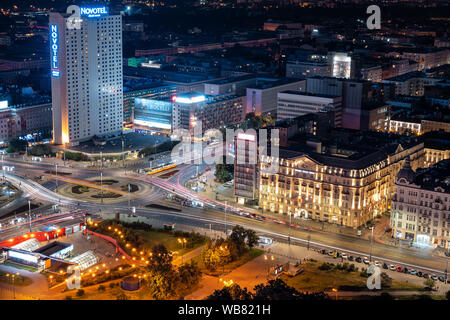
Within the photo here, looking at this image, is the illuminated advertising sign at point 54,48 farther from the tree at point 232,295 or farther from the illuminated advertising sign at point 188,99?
the tree at point 232,295

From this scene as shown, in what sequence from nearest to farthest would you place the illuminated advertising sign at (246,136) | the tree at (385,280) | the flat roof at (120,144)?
the tree at (385,280) < the illuminated advertising sign at (246,136) < the flat roof at (120,144)

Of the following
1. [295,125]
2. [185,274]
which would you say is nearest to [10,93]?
[295,125]

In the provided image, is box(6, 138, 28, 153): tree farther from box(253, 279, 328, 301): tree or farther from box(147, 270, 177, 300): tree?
box(253, 279, 328, 301): tree

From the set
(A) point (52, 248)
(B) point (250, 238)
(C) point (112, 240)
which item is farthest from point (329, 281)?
(A) point (52, 248)

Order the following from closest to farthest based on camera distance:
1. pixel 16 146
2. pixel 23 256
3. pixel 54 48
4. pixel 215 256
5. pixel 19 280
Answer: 1. pixel 19 280
2. pixel 215 256
3. pixel 23 256
4. pixel 54 48
5. pixel 16 146

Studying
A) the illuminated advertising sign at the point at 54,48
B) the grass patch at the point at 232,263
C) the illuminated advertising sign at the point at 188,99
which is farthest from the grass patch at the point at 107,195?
the illuminated advertising sign at the point at 188,99

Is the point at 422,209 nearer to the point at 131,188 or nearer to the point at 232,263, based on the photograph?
the point at 232,263
